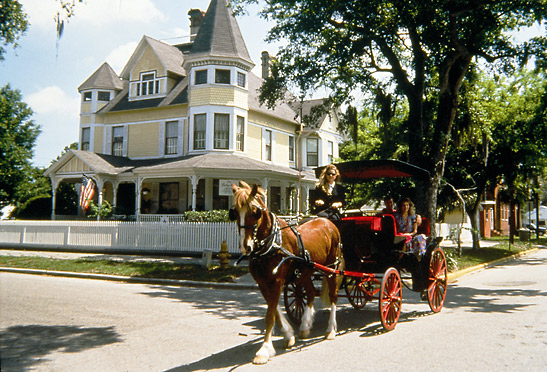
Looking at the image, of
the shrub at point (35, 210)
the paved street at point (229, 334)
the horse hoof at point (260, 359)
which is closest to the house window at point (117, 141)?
the shrub at point (35, 210)

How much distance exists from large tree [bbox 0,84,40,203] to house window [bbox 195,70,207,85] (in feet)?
63.7

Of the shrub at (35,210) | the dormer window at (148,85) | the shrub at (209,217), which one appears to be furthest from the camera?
the shrub at (35,210)

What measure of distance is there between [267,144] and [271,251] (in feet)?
78.3

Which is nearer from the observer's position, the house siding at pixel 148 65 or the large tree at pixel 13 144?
the house siding at pixel 148 65

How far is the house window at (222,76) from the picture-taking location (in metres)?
25.5

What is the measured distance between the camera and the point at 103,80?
30719 millimetres

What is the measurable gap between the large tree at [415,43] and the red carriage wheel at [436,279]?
627 centimetres

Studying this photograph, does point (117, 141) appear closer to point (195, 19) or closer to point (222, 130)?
point (222, 130)

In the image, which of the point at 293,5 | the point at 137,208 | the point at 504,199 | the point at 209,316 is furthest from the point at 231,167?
the point at 504,199

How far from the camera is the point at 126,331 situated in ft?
23.0

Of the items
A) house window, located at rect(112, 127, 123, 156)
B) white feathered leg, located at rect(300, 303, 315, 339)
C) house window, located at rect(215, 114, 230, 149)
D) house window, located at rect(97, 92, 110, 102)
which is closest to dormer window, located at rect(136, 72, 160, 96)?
house window, located at rect(112, 127, 123, 156)

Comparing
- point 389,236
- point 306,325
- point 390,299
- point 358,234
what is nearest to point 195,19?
point 358,234

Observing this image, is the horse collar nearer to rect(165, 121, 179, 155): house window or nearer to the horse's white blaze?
the horse's white blaze

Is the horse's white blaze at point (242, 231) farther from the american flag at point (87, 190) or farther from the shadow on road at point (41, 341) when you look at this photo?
the american flag at point (87, 190)
